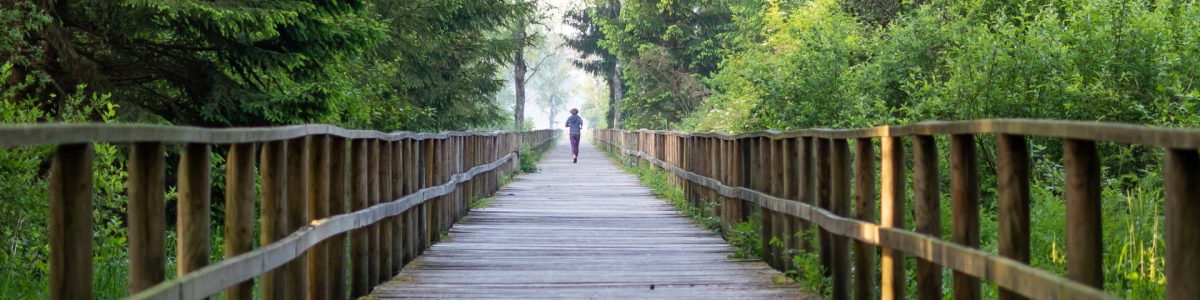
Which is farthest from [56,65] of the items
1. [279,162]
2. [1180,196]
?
[1180,196]

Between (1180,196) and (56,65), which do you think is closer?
(1180,196)

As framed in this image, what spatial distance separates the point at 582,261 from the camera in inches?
398

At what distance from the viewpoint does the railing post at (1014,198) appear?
14.8ft

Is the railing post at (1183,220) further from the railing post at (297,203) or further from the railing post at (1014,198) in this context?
the railing post at (297,203)

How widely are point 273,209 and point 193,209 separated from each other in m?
1.04

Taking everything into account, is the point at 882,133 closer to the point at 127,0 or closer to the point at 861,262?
the point at 861,262

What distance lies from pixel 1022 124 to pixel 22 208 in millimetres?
6295

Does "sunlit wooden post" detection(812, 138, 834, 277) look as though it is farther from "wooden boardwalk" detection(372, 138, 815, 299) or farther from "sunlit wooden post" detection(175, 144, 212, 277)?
"sunlit wooden post" detection(175, 144, 212, 277)

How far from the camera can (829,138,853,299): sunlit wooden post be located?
7414 mm

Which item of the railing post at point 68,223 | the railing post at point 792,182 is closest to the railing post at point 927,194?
the railing post at point 792,182

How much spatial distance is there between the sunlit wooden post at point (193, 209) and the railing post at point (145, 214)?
41 centimetres

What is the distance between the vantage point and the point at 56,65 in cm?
1215

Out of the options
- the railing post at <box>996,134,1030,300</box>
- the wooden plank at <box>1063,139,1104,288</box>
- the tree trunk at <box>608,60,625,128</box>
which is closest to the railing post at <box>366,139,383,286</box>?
the railing post at <box>996,134,1030,300</box>

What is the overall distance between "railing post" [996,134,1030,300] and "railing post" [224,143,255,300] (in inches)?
108
